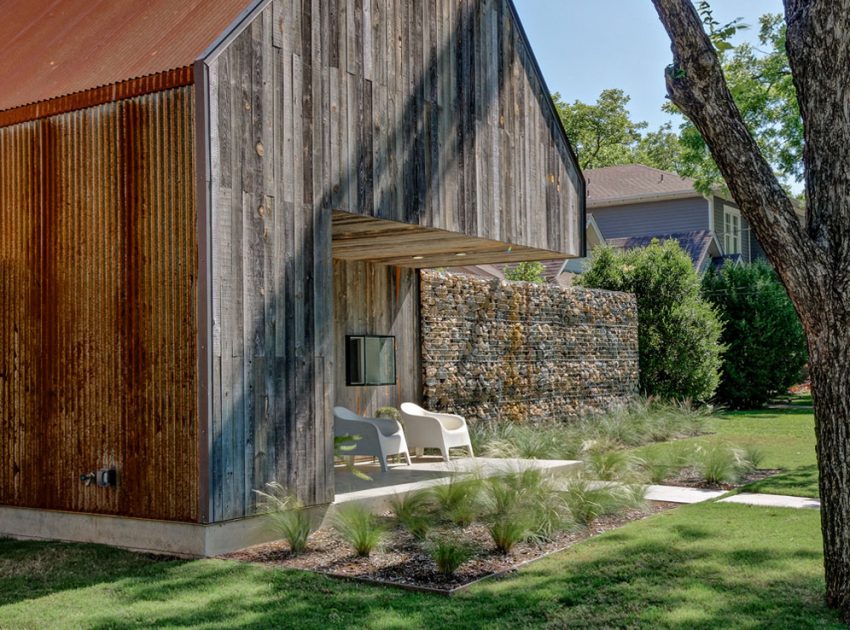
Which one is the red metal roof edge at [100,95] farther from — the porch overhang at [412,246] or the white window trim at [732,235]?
the white window trim at [732,235]

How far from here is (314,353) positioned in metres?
8.08

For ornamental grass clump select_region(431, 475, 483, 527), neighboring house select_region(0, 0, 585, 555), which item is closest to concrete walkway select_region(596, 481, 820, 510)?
ornamental grass clump select_region(431, 475, 483, 527)

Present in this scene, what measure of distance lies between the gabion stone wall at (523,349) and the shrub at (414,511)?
4.47 metres

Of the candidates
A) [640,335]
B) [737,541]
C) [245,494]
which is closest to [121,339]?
[245,494]

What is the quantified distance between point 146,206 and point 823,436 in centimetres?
503

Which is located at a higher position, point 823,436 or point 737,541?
point 823,436

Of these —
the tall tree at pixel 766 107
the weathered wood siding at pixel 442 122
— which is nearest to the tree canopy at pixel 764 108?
the tall tree at pixel 766 107

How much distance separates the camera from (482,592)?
19.7 feet

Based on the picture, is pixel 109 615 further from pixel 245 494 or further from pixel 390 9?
pixel 390 9

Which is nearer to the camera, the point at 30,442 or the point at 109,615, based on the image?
the point at 109,615

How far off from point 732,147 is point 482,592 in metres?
3.06

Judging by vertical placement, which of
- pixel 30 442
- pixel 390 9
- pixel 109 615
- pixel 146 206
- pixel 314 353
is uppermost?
pixel 390 9

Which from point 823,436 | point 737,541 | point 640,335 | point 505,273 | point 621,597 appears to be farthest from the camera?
point 505,273

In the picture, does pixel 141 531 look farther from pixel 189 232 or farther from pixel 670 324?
pixel 670 324
